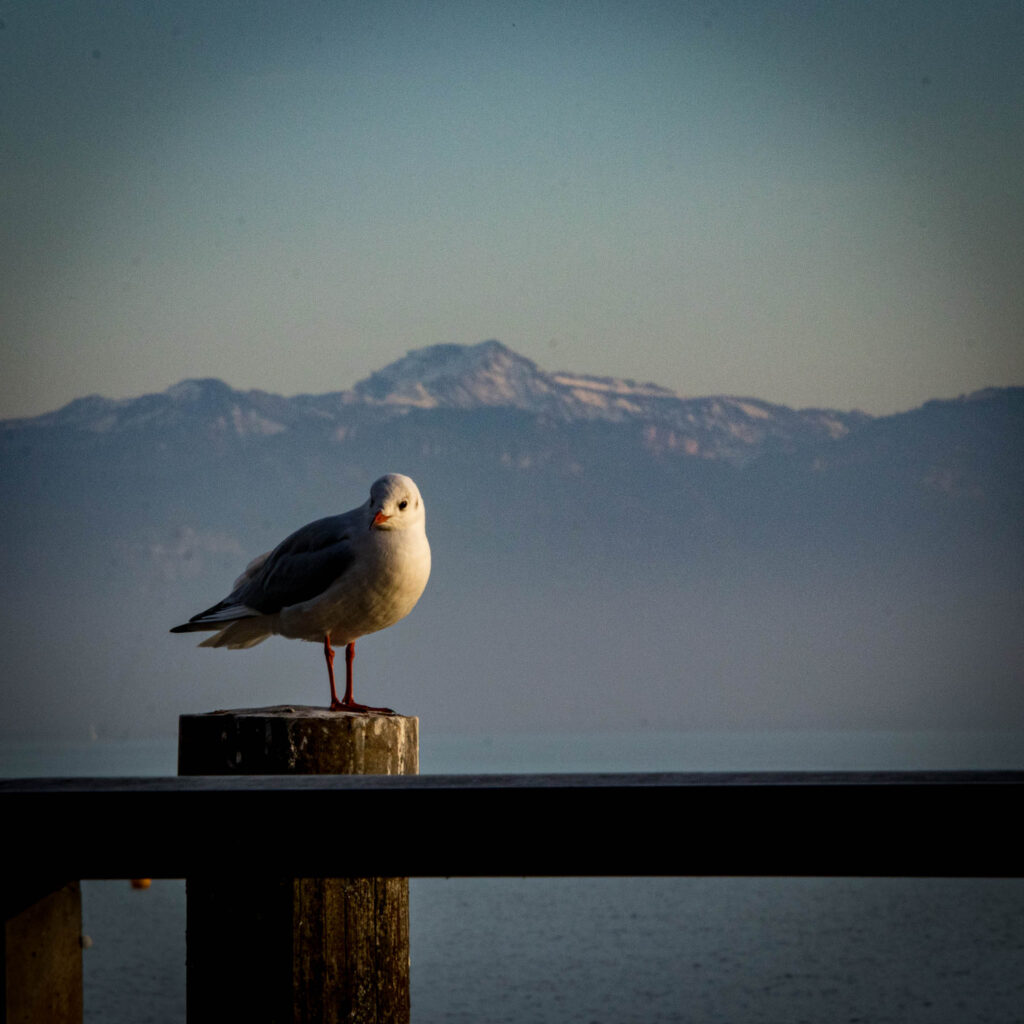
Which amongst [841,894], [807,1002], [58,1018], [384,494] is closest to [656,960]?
[807,1002]

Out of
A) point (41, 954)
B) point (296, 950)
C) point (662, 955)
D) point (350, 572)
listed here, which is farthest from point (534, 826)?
point (662, 955)

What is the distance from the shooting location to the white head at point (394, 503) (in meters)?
6.18

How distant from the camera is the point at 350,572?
20.2ft

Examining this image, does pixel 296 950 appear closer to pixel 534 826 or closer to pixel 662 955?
pixel 534 826

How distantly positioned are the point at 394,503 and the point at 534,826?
4.36m

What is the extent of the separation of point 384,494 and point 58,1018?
4187 mm

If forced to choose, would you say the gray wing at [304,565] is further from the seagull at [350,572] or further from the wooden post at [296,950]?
the wooden post at [296,950]

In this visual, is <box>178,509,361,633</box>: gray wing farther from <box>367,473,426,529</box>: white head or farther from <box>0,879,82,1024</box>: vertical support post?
<box>0,879,82,1024</box>: vertical support post

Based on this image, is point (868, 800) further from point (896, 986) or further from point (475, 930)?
point (475, 930)

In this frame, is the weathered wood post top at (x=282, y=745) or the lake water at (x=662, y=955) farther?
the lake water at (x=662, y=955)

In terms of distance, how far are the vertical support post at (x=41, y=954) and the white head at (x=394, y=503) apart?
4.03m

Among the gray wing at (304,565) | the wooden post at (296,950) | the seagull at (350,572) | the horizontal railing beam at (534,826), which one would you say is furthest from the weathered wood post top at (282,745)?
the gray wing at (304,565)

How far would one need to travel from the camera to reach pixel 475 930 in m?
53.0

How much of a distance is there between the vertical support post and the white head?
4035 mm
